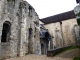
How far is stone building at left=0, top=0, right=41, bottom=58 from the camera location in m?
13.0

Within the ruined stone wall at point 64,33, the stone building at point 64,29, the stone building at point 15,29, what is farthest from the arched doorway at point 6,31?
the ruined stone wall at point 64,33

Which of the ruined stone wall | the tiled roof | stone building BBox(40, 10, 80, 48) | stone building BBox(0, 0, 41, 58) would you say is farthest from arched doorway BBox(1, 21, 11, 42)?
the tiled roof

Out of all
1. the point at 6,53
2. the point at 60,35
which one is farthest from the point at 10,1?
the point at 60,35

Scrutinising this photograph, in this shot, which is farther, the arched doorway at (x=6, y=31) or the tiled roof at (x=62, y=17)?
the tiled roof at (x=62, y=17)

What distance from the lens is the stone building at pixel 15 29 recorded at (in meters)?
13.0

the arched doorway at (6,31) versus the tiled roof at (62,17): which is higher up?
the tiled roof at (62,17)

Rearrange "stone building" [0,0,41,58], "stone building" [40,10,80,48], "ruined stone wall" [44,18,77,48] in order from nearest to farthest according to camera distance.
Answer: "stone building" [0,0,41,58]
"stone building" [40,10,80,48]
"ruined stone wall" [44,18,77,48]

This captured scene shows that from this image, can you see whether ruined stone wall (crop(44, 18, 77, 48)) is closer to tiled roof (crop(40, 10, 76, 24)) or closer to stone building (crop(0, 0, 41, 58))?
tiled roof (crop(40, 10, 76, 24))

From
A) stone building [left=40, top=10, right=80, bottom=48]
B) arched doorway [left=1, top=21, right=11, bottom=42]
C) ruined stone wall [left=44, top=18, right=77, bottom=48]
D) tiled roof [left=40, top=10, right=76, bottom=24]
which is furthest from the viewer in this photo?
tiled roof [left=40, top=10, right=76, bottom=24]

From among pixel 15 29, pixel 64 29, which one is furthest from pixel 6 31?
pixel 64 29

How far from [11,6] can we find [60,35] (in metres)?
18.6

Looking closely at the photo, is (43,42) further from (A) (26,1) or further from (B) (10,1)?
(B) (10,1)

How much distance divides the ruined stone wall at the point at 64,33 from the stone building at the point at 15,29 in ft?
45.0

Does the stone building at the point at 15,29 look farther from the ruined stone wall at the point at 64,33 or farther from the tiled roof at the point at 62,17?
the tiled roof at the point at 62,17
